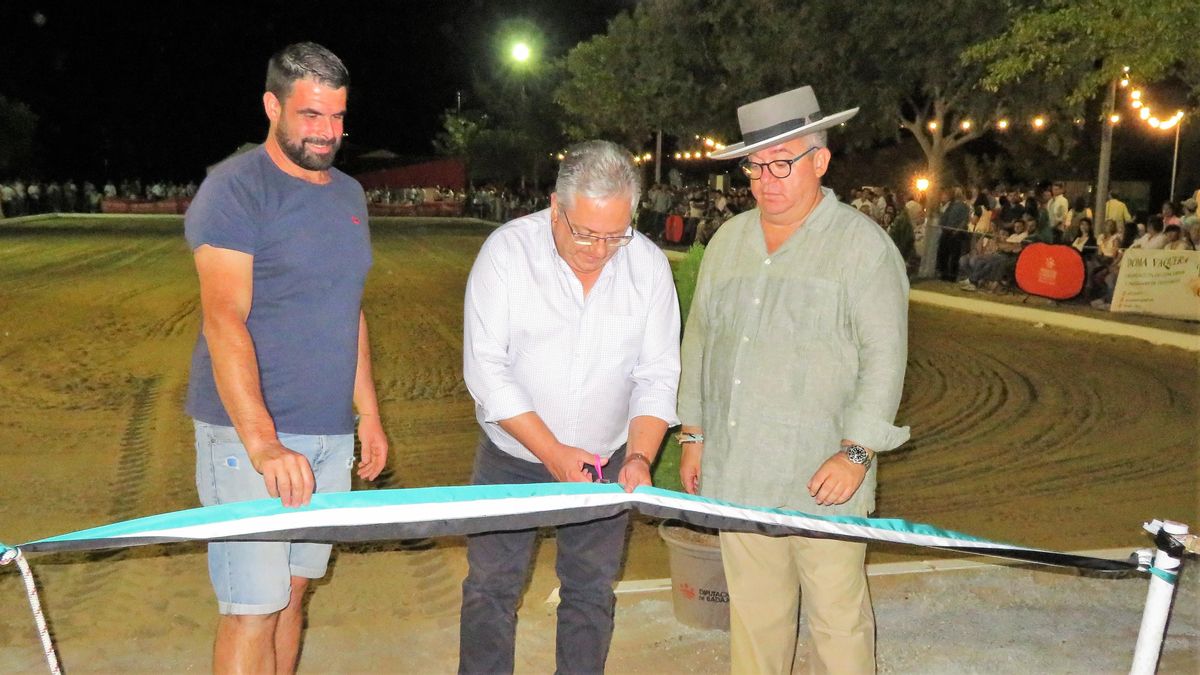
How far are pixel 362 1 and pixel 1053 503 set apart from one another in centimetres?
10897

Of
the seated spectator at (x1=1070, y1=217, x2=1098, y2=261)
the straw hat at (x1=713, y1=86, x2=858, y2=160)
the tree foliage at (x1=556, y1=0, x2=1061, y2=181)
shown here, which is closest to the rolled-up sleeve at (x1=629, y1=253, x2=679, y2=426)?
the straw hat at (x1=713, y1=86, x2=858, y2=160)

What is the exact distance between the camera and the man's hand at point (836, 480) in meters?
3.19

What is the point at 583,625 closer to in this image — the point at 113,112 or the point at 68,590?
the point at 68,590

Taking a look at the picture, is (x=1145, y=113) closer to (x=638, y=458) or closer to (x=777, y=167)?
(x=777, y=167)

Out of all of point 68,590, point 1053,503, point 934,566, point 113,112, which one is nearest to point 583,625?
point 934,566

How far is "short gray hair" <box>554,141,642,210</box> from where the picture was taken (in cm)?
307

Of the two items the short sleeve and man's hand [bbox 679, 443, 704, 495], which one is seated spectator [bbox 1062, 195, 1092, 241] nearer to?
man's hand [bbox 679, 443, 704, 495]

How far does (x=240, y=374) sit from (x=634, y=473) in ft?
3.76

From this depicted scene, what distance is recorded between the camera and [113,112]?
88375 millimetres

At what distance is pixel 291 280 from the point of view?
301 centimetres

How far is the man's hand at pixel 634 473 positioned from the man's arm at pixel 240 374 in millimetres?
900

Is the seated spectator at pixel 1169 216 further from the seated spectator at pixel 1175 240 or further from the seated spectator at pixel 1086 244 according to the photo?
the seated spectator at pixel 1086 244

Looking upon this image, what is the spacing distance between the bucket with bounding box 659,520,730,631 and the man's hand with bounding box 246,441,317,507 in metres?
2.05

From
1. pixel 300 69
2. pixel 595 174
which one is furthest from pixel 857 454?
pixel 300 69
